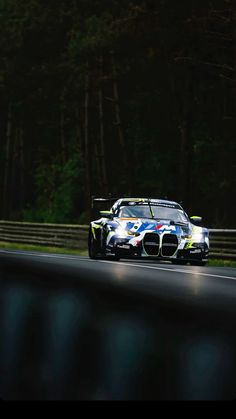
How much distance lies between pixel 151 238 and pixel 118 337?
14.0m

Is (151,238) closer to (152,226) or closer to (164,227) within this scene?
(152,226)

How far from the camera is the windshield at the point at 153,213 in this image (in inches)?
1029

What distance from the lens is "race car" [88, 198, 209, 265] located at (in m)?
24.9

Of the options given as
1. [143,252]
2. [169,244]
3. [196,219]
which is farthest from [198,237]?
[143,252]

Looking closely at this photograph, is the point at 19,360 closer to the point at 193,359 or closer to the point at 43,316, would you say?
the point at 193,359

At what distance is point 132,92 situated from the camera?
194ft

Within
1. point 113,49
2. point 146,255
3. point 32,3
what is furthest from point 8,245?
point 32,3

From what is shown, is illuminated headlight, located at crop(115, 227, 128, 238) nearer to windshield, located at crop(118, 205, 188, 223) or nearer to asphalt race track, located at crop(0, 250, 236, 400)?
windshield, located at crop(118, 205, 188, 223)

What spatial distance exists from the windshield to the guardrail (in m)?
2.05

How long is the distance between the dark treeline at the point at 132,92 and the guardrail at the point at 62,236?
4779 millimetres

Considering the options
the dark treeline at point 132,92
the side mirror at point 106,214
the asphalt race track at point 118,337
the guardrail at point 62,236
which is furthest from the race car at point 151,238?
the dark treeline at point 132,92

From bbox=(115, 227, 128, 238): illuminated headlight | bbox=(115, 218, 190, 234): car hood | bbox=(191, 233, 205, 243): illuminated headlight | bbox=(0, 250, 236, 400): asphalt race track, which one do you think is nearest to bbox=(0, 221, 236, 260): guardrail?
bbox=(191, 233, 205, 243): illuminated headlight

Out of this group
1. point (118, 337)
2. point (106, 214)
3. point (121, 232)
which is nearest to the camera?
point (118, 337)

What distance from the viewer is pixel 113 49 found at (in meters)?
49.9
